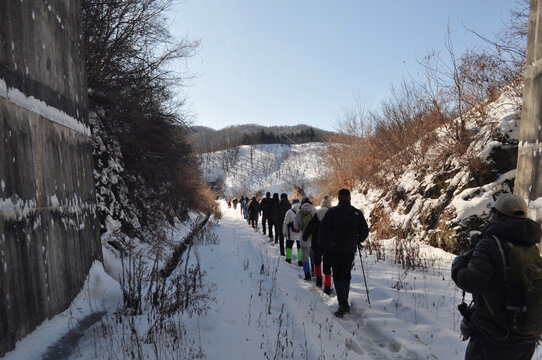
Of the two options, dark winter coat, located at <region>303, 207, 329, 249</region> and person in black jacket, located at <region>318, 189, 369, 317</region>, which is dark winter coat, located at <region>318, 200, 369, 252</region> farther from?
dark winter coat, located at <region>303, 207, 329, 249</region>

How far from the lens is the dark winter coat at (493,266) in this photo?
259 centimetres

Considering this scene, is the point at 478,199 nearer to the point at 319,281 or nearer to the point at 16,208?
the point at 319,281

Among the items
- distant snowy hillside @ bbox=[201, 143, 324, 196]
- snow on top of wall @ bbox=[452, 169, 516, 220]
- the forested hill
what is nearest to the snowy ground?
snow on top of wall @ bbox=[452, 169, 516, 220]

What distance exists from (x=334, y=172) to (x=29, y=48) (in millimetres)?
22412

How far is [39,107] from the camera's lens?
498 centimetres

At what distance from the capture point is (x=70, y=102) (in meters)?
6.38

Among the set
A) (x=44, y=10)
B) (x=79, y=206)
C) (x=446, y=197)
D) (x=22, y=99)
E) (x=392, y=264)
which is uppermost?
(x=44, y=10)

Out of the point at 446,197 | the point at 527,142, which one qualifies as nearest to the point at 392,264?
the point at 446,197

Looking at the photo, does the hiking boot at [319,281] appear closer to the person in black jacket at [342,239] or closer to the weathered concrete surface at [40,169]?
the person in black jacket at [342,239]

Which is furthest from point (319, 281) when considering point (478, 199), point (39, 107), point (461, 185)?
point (39, 107)

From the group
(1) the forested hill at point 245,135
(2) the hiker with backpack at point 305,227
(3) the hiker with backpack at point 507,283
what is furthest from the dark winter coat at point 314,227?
(1) the forested hill at point 245,135

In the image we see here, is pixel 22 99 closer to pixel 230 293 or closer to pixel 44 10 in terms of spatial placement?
pixel 44 10

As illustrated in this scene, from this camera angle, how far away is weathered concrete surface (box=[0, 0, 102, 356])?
3953mm

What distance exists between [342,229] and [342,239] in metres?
0.17
